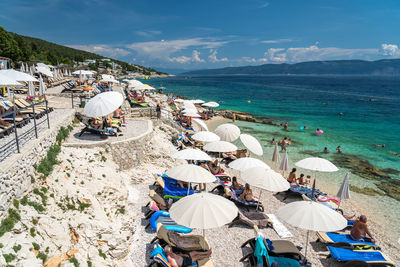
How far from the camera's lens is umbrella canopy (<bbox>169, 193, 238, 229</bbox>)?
18.3 ft

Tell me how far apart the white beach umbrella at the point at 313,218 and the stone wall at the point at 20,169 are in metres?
6.98

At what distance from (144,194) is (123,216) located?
2.21 meters

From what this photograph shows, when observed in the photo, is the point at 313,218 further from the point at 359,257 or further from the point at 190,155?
the point at 190,155

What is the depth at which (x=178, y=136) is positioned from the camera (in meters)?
17.3

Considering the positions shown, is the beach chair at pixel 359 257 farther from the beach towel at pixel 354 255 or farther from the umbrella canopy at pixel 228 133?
the umbrella canopy at pixel 228 133

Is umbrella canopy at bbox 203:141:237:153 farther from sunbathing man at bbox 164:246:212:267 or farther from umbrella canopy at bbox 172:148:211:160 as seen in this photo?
sunbathing man at bbox 164:246:212:267

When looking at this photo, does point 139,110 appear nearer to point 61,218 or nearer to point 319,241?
point 61,218

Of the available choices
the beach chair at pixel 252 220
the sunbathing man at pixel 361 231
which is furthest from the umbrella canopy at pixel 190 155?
the sunbathing man at pixel 361 231

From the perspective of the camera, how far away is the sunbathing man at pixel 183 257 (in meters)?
5.87

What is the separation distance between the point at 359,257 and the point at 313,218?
2.38 metres

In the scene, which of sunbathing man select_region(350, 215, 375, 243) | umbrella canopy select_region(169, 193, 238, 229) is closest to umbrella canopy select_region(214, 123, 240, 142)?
sunbathing man select_region(350, 215, 375, 243)

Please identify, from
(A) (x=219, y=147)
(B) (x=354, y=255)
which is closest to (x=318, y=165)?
(B) (x=354, y=255)

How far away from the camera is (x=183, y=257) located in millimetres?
6137

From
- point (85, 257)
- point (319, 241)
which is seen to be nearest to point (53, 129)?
point (85, 257)
